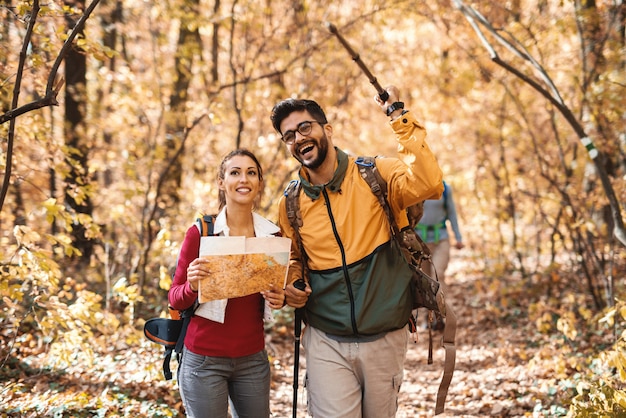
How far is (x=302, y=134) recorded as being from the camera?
3174 millimetres

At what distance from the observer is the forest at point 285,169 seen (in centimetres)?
466

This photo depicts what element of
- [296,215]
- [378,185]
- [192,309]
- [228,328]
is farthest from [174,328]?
[378,185]

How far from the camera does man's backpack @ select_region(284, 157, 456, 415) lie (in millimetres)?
3096

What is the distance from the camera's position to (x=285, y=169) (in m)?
9.08

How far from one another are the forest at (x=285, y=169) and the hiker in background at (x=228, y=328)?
1.22 m

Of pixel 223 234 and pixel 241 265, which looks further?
pixel 223 234

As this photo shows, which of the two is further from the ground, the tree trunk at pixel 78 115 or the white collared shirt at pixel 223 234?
the tree trunk at pixel 78 115

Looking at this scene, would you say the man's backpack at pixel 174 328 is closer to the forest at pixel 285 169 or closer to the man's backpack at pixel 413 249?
the man's backpack at pixel 413 249

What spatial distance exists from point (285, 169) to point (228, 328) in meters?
6.22

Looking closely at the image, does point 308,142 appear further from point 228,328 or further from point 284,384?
point 284,384

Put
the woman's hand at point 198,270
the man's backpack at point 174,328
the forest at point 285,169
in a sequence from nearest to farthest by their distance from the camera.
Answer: the woman's hand at point 198,270 < the man's backpack at point 174,328 < the forest at point 285,169

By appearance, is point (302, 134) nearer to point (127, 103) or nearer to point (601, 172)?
point (601, 172)

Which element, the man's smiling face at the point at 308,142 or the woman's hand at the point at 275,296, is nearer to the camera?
the woman's hand at the point at 275,296

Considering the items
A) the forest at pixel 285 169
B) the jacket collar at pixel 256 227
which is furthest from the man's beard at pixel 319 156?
the forest at pixel 285 169
